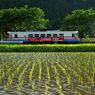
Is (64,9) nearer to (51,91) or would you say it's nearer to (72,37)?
(72,37)

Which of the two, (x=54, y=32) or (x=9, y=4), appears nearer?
(x=54, y=32)

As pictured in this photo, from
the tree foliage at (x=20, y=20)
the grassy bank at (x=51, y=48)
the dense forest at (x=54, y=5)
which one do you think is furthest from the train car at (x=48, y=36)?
the dense forest at (x=54, y=5)

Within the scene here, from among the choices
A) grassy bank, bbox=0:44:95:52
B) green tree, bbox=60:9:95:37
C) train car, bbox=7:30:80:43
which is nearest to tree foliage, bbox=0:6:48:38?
green tree, bbox=60:9:95:37

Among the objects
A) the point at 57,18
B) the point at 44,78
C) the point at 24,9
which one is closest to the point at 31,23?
the point at 24,9

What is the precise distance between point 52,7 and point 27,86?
10713 centimetres

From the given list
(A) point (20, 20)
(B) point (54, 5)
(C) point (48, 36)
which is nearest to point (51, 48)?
(C) point (48, 36)

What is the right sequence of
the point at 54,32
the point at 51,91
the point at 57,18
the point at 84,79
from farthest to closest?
the point at 57,18, the point at 54,32, the point at 84,79, the point at 51,91

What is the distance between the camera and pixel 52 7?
11975 cm

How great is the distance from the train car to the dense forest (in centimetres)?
4660

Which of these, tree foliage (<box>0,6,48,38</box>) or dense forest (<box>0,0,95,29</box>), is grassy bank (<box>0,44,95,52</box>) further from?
dense forest (<box>0,0,95,29</box>)

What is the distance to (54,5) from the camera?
121 meters

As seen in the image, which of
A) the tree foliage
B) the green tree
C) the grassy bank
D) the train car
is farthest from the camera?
the green tree

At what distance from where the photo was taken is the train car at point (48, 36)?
6156 cm

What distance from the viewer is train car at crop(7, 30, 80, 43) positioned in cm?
6156
